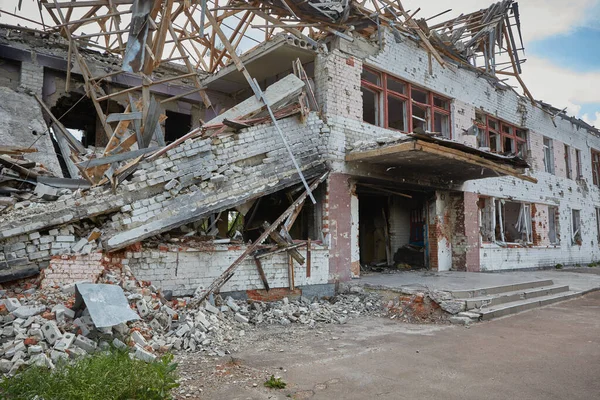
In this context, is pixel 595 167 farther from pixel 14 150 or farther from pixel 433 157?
pixel 14 150

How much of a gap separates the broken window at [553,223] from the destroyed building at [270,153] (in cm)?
46

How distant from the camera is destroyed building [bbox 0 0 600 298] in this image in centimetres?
672

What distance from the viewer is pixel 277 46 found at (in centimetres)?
906

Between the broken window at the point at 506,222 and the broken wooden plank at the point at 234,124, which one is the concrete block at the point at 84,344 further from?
the broken window at the point at 506,222

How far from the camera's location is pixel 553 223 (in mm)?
16484

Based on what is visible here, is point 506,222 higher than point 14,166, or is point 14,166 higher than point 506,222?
point 14,166

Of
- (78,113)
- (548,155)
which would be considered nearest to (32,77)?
(78,113)

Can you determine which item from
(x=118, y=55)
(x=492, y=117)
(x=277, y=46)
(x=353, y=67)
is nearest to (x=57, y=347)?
(x=277, y=46)

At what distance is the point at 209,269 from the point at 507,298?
5953mm

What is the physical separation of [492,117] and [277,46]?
8794 mm

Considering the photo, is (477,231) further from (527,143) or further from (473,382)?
(473,382)

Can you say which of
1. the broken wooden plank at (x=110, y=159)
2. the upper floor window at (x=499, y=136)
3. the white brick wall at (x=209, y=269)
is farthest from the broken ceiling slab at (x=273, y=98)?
the upper floor window at (x=499, y=136)

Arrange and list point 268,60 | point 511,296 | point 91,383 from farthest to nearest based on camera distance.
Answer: point 268,60
point 511,296
point 91,383

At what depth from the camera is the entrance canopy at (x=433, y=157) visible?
776cm
